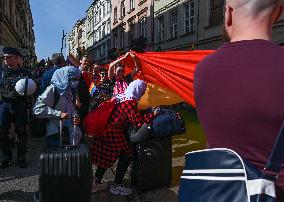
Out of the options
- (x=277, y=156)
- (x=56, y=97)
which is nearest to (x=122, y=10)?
(x=56, y=97)

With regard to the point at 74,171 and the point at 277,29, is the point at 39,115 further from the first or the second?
the point at 277,29

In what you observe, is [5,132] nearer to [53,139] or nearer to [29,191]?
[29,191]

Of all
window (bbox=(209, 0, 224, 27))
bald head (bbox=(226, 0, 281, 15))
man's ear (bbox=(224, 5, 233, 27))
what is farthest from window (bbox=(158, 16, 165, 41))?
bald head (bbox=(226, 0, 281, 15))

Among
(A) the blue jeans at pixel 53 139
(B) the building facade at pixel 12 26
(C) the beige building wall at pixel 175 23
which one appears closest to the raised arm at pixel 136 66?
(A) the blue jeans at pixel 53 139

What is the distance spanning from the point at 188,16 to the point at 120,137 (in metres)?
17.9

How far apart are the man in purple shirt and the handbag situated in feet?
0.12

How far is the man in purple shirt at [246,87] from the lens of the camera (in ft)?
3.87

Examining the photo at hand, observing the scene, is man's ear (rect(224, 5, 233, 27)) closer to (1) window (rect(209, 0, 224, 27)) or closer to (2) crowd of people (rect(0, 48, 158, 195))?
(2) crowd of people (rect(0, 48, 158, 195))

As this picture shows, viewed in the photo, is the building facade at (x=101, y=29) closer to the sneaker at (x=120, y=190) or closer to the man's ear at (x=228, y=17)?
the sneaker at (x=120, y=190)

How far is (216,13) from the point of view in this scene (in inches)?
716

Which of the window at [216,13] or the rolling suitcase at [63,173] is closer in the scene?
the rolling suitcase at [63,173]

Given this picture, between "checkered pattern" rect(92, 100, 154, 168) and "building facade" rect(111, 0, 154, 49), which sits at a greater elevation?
"building facade" rect(111, 0, 154, 49)

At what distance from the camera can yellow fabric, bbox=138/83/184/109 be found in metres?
5.64

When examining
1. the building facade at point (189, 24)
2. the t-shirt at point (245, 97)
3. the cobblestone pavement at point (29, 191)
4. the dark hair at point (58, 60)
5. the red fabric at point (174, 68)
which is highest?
the building facade at point (189, 24)
